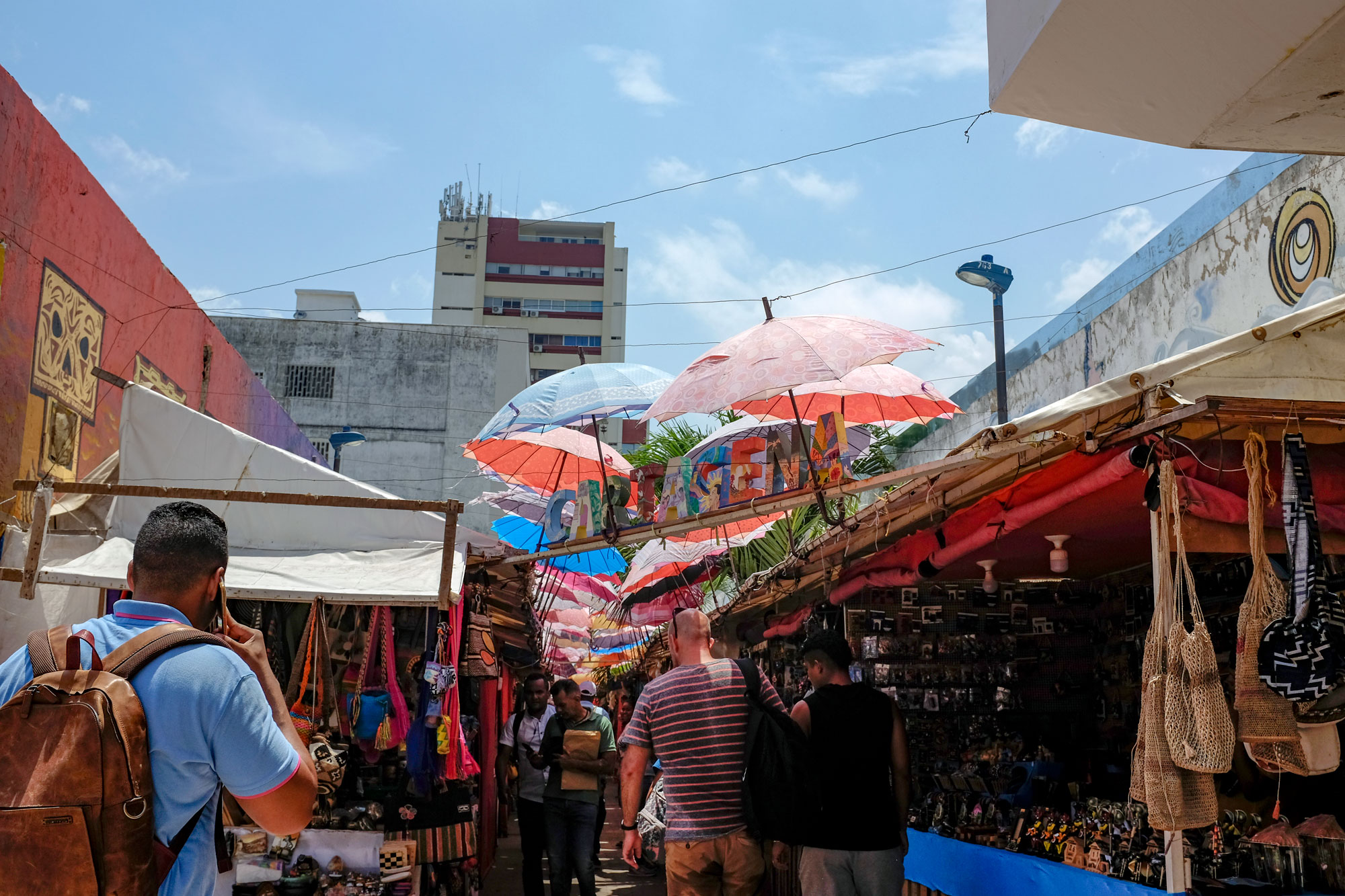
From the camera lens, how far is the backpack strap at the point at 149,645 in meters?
2.43

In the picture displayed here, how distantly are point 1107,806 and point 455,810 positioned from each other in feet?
12.3

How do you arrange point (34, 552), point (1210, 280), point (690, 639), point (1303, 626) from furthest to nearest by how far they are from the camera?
1. point (1210, 280)
2. point (34, 552)
3. point (690, 639)
4. point (1303, 626)

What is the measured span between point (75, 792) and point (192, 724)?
0.83ft

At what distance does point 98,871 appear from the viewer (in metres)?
2.27

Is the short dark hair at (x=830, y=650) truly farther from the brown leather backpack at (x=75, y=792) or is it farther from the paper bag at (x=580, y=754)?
the brown leather backpack at (x=75, y=792)

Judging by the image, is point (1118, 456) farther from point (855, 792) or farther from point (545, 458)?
point (545, 458)

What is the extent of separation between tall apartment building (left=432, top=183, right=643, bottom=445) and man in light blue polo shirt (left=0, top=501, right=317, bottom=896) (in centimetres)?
5225

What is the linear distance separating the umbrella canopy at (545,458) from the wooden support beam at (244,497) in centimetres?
280

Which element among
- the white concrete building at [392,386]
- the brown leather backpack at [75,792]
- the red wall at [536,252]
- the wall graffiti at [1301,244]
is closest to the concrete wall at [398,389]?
the white concrete building at [392,386]

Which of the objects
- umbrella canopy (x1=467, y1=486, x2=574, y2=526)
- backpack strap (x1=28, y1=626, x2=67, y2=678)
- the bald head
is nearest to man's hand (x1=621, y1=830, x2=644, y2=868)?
Answer: the bald head

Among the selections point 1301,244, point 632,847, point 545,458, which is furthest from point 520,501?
point 1301,244

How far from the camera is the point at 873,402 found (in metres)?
8.75

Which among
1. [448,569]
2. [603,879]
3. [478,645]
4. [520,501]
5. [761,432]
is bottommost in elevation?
[603,879]

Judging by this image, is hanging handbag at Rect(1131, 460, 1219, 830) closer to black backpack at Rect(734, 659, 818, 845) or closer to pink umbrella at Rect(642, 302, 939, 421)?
black backpack at Rect(734, 659, 818, 845)
